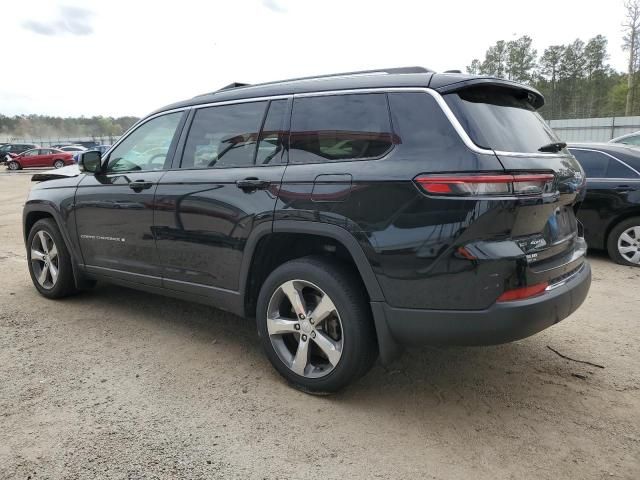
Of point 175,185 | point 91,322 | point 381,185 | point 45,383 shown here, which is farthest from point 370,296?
point 91,322

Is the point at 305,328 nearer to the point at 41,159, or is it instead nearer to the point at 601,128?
the point at 601,128

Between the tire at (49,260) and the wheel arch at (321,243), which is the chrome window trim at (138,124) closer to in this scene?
the tire at (49,260)

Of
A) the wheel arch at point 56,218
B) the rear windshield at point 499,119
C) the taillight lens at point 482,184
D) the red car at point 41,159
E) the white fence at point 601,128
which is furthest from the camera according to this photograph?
the red car at point 41,159

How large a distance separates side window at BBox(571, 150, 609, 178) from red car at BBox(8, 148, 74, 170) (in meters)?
33.4

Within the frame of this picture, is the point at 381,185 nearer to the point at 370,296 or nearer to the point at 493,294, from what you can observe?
the point at 370,296

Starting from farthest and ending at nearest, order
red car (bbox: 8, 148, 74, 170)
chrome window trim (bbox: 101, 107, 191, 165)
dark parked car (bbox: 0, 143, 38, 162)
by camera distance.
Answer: dark parked car (bbox: 0, 143, 38, 162) → red car (bbox: 8, 148, 74, 170) → chrome window trim (bbox: 101, 107, 191, 165)

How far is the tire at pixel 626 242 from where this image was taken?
6.30 metres

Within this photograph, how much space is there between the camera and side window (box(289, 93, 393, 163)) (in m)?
2.88

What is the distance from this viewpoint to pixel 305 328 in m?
3.11

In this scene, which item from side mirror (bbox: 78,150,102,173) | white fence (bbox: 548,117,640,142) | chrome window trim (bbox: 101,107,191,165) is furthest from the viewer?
white fence (bbox: 548,117,640,142)

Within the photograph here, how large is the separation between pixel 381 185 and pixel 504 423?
147 cm

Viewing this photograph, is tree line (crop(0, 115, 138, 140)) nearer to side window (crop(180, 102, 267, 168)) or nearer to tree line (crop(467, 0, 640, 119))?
tree line (crop(467, 0, 640, 119))

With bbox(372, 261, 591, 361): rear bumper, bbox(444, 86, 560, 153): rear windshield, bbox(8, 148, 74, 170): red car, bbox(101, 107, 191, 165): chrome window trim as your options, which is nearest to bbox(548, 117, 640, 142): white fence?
bbox(444, 86, 560, 153): rear windshield

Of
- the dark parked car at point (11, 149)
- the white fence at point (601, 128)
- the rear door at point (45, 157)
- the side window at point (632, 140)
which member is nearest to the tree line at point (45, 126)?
the dark parked car at point (11, 149)
